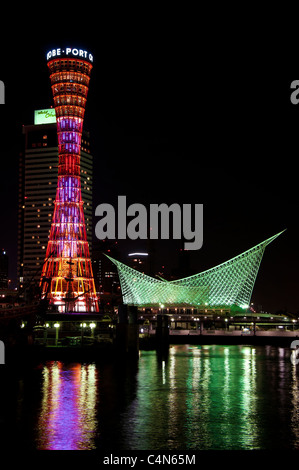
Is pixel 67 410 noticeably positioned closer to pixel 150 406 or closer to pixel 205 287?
pixel 150 406

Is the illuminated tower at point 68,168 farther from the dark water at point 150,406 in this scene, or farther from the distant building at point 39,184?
the distant building at point 39,184

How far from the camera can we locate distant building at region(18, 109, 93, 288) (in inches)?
5394

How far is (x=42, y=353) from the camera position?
155ft

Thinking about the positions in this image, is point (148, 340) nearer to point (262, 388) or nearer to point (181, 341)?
point (181, 341)

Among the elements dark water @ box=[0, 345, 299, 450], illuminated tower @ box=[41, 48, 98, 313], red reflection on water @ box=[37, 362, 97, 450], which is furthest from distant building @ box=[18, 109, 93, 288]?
red reflection on water @ box=[37, 362, 97, 450]

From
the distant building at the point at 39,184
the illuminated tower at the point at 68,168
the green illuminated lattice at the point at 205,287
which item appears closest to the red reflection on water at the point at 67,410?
the illuminated tower at the point at 68,168

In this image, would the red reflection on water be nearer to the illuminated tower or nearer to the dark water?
the dark water

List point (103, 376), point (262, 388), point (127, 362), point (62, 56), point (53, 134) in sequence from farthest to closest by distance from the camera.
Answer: point (53, 134) → point (62, 56) → point (127, 362) → point (103, 376) → point (262, 388)

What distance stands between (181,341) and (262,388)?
115 ft

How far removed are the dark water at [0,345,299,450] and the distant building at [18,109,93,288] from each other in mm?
96421

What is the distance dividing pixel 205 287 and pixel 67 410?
63183mm

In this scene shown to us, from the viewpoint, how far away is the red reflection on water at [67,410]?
21625mm
